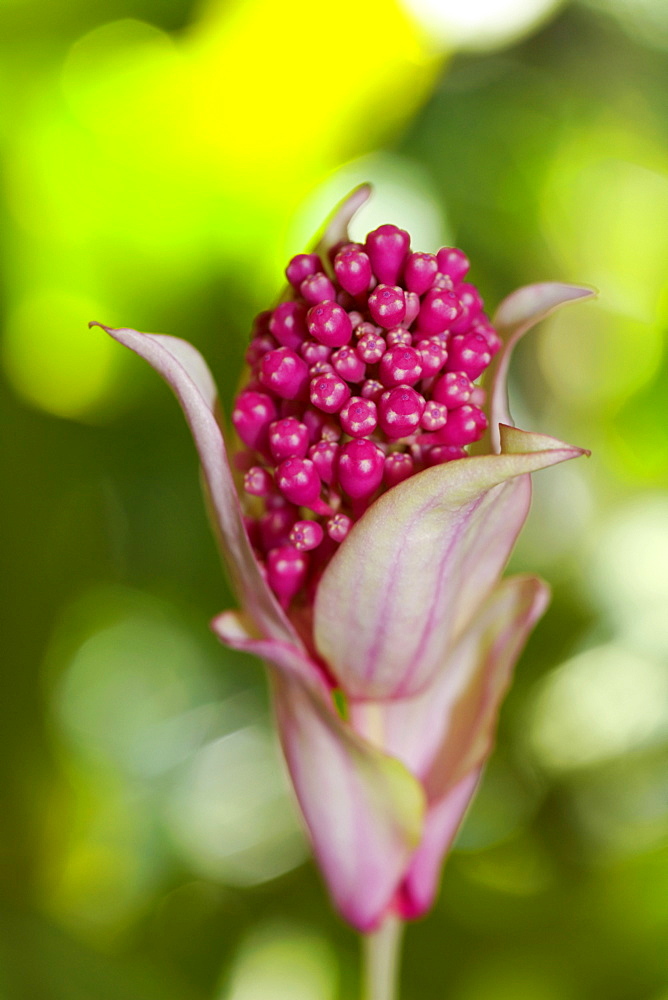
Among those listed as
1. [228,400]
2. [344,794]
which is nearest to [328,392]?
[344,794]

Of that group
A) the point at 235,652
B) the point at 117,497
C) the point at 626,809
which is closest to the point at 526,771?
the point at 626,809

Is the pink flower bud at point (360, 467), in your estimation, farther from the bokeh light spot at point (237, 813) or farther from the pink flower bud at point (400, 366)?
the bokeh light spot at point (237, 813)

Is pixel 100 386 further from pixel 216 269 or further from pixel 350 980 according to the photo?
pixel 350 980

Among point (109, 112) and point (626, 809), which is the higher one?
point (109, 112)

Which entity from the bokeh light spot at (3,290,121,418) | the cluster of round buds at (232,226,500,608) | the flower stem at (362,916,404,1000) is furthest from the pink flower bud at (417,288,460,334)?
the bokeh light spot at (3,290,121,418)

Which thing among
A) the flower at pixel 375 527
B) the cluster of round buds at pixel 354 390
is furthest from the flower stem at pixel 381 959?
the cluster of round buds at pixel 354 390

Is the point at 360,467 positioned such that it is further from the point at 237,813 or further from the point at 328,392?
the point at 237,813

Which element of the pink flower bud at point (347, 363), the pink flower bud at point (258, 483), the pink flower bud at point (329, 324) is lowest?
the pink flower bud at point (258, 483)
